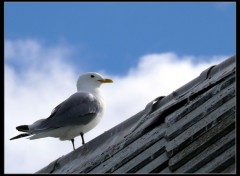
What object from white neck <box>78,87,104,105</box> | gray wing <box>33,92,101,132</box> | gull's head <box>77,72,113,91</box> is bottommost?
gray wing <box>33,92,101,132</box>

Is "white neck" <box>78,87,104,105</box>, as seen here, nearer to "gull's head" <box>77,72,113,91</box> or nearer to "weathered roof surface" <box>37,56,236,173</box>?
"gull's head" <box>77,72,113,91</box>

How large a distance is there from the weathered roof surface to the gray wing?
1686mm

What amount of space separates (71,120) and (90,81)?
1.11 metres

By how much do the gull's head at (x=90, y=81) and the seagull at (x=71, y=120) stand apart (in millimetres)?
498

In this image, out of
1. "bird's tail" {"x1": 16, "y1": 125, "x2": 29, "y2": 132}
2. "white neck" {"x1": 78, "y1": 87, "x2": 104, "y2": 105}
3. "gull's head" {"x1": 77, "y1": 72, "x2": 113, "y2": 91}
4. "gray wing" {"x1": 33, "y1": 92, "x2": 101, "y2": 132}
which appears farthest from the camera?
"gull's head" {"x1": 77, "y1": 72, "x2": 113, "y2": 91}

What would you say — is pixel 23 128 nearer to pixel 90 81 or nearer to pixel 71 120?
pixel 71 120

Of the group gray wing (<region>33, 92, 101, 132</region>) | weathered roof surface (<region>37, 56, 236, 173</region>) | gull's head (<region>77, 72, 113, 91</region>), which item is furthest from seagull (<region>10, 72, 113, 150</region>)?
weathered roof surface (<region>37, 56, 236, 173</region>)

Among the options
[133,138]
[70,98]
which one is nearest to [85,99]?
[70,98]

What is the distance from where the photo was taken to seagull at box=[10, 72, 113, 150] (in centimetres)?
596

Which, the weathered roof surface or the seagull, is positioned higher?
the seagull

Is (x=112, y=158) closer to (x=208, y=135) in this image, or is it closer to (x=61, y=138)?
(x=208, y=135)

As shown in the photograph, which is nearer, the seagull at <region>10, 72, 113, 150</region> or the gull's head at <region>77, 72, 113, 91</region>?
the seagull at <region>10, 72, 113, 150</region>

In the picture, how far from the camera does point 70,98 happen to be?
6.27m

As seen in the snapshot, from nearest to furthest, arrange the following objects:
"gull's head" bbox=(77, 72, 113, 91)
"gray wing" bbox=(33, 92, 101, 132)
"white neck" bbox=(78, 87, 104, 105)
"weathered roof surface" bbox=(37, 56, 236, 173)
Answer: "weathered roof surface" bbox=(37, 56, 236, 173)
"gray wing" bbox=(33, 92, 101, 132)
"white neck" bbox=(78, 87, 104, 105)
"gull's head" bbox=(77, 72, 113, 91)
